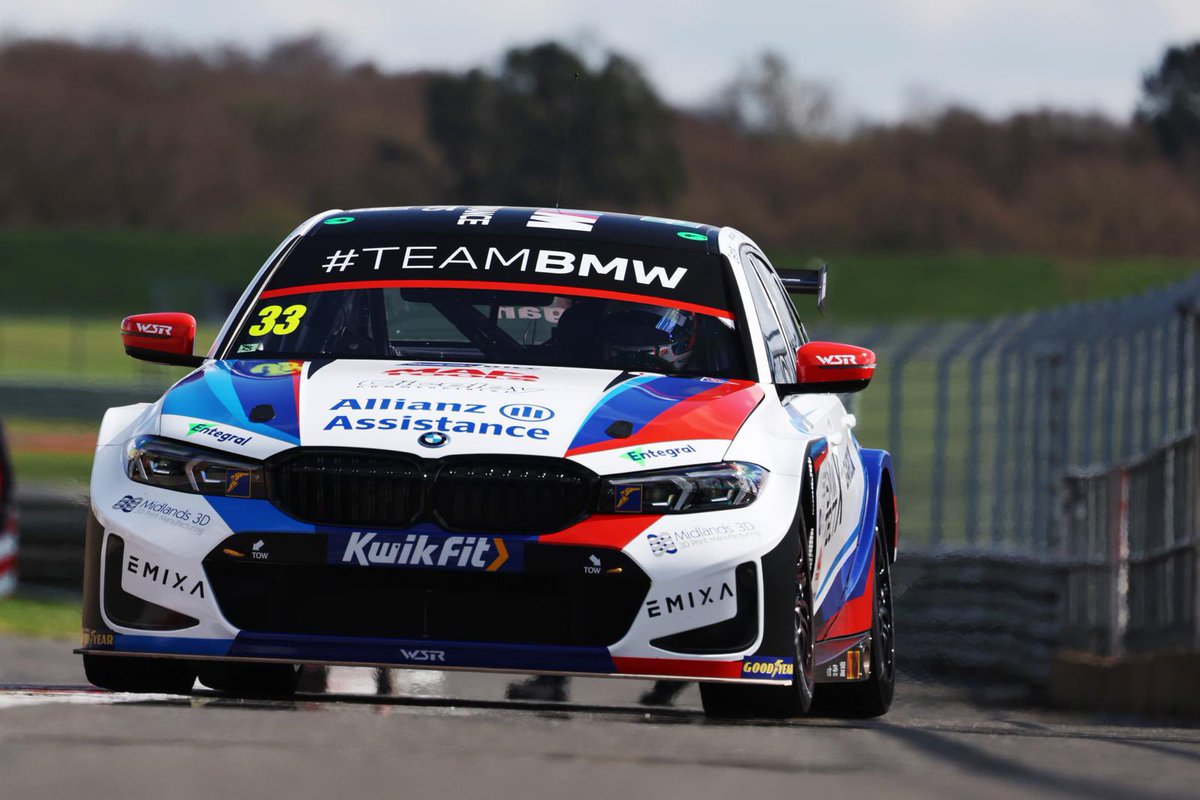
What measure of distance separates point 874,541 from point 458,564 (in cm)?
227

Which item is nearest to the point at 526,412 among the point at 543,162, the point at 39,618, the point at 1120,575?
the point at 1120,575

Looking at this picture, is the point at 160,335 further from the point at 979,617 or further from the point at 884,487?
the point at 979,617

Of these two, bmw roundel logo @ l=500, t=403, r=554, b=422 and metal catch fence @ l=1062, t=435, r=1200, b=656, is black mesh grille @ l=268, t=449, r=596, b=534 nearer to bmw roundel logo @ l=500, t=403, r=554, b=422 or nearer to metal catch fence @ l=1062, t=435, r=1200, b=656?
bmw roundel logo @ l=500, t=403, r=554, b=422

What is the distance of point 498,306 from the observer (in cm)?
777

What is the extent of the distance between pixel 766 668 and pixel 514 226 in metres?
1.98

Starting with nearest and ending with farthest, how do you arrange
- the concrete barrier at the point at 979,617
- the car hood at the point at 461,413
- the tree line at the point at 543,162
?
1. the car hood at the point at 461,413
2. the concrete barrier at the point at 979,617
3. the tree line at the point at 543,162

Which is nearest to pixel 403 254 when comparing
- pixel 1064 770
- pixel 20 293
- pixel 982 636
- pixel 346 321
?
pixel 346 321

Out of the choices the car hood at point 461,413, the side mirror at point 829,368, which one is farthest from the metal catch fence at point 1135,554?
the car hood at point 461,413

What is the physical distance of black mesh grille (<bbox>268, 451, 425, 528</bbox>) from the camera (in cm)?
652

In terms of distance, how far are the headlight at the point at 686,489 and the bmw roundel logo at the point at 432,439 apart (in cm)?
41

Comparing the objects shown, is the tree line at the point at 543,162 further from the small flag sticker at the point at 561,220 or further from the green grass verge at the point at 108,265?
the small flag sticker at the point at 561,220

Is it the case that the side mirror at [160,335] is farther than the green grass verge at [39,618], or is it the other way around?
the green grass verge at [39,618]

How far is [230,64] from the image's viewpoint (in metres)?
82.5

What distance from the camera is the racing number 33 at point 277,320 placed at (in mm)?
7680
